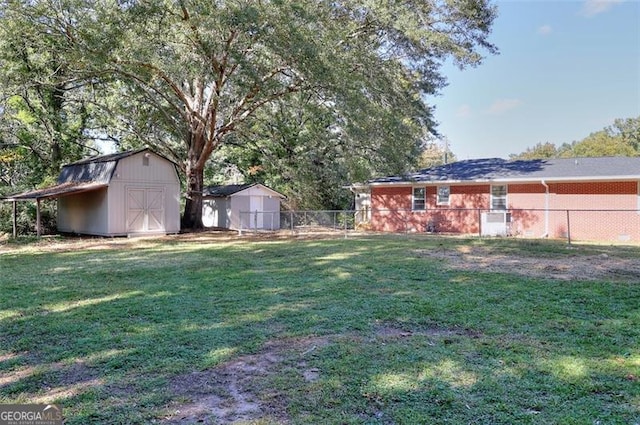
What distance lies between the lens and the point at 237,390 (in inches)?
126

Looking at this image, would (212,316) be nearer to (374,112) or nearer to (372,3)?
(374,112)

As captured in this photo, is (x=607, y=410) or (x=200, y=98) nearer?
(x=607, y=410)

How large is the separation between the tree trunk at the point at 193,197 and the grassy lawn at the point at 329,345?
35.6ft

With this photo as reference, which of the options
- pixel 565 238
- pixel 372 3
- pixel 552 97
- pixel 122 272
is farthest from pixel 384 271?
pixel 552 97

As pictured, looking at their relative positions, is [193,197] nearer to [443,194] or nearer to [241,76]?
[241,76]

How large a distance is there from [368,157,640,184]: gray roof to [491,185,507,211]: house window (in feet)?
1.82

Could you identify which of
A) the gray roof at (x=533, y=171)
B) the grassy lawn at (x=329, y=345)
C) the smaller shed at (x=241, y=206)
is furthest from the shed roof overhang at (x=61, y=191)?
the gray roof at (x=533, y=171)

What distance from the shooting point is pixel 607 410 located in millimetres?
2822

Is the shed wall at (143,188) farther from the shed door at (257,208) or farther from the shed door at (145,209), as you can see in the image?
the shed door at (257,208)

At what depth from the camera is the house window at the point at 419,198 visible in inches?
767

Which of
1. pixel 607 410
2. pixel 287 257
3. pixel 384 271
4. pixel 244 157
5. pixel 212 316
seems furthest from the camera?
pixel 244 157

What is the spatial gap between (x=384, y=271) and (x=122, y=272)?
516 centimetres

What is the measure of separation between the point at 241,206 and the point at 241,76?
9503 mm

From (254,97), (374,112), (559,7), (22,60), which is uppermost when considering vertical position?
(559,7)
